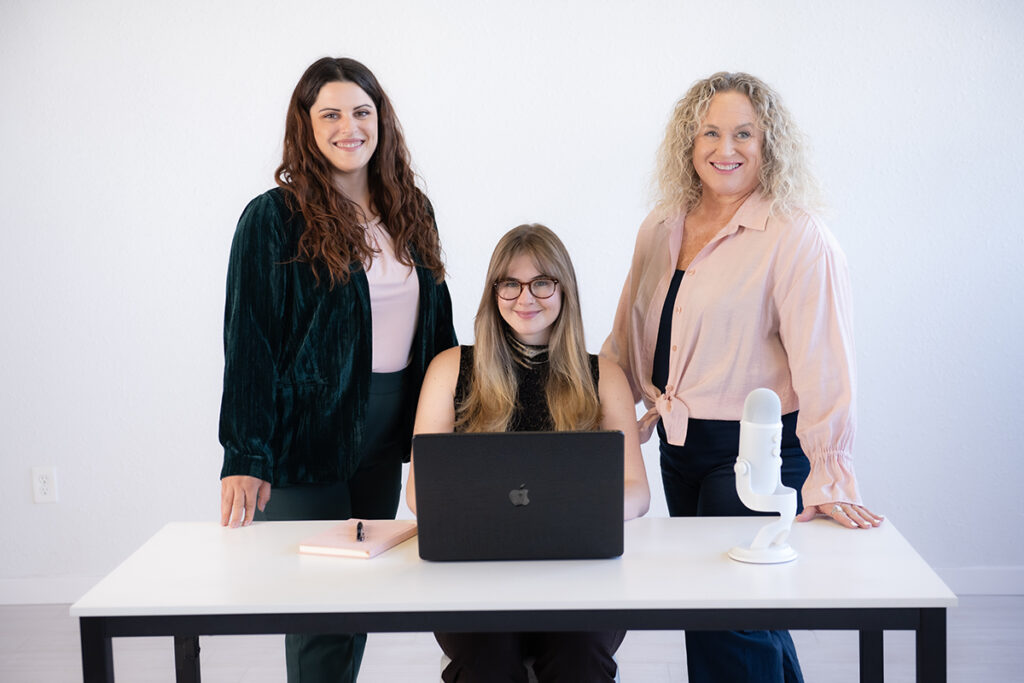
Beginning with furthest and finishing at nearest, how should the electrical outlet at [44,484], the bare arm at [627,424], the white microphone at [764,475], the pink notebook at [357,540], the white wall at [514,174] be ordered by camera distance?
the electrical outlet at [44,484] → the white wall at [514,174] → the bare arm at [627,424] → the pink notebook at [357,540] → the white microphone at [764,475]

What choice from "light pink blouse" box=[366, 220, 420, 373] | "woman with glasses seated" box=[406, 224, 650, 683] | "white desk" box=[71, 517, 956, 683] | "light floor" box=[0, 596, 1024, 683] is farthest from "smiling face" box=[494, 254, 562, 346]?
"light floor" box=[0, 596, 1024, 683]

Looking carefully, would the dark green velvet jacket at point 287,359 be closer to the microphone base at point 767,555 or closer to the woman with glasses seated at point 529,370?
the woman with glasses seated at point 529,370

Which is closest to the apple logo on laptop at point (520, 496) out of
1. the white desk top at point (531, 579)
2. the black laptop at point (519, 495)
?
the black laptop at point (519, 495)

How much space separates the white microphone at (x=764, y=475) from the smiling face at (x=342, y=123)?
3.41 feet

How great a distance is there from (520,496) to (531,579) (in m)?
0.14

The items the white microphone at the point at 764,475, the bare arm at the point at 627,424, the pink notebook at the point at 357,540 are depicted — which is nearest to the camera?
the white microphone at the point at 764,475

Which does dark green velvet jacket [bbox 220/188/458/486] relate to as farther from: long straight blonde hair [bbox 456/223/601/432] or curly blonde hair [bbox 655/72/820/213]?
curly blonde hair [bbox 655/72/820/213]

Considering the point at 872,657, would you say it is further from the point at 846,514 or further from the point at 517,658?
the point at 517,658

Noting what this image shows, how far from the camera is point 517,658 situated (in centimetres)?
194

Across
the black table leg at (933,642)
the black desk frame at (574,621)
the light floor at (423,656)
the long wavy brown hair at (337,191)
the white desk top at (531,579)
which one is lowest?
the light floor at (423,656)

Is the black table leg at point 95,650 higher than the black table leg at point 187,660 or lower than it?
higher

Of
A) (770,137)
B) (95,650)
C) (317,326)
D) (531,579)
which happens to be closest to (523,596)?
(531,579)

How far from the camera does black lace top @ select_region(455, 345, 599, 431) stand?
2117 mm

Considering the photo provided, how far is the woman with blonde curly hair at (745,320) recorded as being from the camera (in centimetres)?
210
